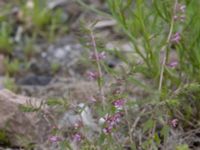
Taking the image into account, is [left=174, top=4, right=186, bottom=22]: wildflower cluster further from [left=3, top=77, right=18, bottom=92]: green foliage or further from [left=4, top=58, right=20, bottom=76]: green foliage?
[left=4, top=58, right=20, bottom=76]: green foliage

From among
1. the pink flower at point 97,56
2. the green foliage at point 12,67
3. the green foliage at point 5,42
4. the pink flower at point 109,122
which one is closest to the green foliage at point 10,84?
the green foliage at point 12,67

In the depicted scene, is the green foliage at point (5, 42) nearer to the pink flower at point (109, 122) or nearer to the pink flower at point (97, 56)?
the pink flower at point (97, 56)

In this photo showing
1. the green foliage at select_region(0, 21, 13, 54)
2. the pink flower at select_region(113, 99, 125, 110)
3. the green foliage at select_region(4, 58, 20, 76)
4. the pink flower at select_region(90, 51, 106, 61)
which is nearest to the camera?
the pink flower at select_region(113, 99, 125, 110)

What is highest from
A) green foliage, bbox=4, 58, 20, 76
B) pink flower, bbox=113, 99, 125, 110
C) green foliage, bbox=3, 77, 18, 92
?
pink flower, bbox=113, 99, 125, 110

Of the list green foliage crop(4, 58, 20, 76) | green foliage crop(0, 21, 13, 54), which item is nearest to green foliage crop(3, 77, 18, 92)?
green foliage crop(4, 58, 20, 76)

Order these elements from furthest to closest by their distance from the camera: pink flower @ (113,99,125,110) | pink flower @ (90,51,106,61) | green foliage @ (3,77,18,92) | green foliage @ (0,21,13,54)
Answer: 1. green foliage @ (0,21,13,54)
2. green foliage @ (3,77,18,92)
3. pink flower @ (90,51,106,61)
4. pink flower @ (113,99,125,110)

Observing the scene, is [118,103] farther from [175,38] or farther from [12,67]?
[12,67]

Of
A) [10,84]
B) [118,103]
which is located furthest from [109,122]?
[10,84]

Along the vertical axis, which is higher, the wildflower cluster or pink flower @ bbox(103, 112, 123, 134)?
the wildflower cluster

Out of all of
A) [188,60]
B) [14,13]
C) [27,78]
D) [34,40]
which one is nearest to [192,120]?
[188,60]

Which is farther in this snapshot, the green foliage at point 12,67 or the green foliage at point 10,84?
the green foliage at point 12,67

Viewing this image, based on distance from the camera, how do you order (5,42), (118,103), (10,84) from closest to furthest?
(118,103)
(10,84)
(5,42)

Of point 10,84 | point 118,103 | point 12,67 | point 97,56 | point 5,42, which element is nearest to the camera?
point 118,103
